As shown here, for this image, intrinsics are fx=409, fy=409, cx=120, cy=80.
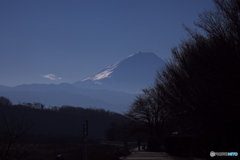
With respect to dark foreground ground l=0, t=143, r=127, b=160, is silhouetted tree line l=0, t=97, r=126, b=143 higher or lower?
higher

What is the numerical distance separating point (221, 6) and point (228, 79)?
97.5 inches

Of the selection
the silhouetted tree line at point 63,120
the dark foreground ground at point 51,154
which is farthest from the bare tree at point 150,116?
the silhouetted tree line at point 63,120

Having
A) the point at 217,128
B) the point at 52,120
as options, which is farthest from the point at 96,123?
the point at 217,128

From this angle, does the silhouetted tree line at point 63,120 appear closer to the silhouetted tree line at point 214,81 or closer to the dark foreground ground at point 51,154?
the dark foreground ground at point 51,154

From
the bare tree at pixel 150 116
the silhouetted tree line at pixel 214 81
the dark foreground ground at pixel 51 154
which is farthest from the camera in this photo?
the bare tree at pixel 150 116

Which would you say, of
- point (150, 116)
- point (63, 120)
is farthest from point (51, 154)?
point (63, 120)

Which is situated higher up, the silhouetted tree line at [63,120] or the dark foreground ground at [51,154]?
the silhouetted tree line at [63,120]

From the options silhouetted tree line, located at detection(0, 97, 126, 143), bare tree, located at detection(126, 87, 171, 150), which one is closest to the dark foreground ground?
bare tree, located at detection(126, 87, 171, 150)

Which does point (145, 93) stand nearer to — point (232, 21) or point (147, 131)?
point (147, 131)

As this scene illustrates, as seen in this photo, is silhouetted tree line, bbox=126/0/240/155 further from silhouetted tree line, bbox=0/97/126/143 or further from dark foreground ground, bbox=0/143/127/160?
silhouetted tree line, bbox=0/97/126/143

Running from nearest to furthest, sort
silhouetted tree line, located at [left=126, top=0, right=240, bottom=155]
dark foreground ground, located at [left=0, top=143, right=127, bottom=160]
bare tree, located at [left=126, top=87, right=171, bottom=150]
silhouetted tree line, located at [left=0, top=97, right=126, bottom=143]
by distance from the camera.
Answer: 1. silhouetted tree line, located at [left=126, top=0, right=240, bottom=155]
2. dark foreground ground, located at [left=0, top=143, right=127, bottom=160]
3. bare tree, located at [left=126, top=87, right=171, bottom=150]
4. silhouetted tree line, located at [left=0, top=97, right=126, bottom=143]

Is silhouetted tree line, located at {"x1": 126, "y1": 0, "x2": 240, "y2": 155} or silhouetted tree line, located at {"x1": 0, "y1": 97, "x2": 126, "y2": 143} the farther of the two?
silhouetted tree line, located at {"x1": 0, "y1": 97, "x2": 126, "y2": 143}

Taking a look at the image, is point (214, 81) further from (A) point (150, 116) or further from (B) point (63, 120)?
(B) point (63, 120)

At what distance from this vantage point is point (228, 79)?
13.2 metres
